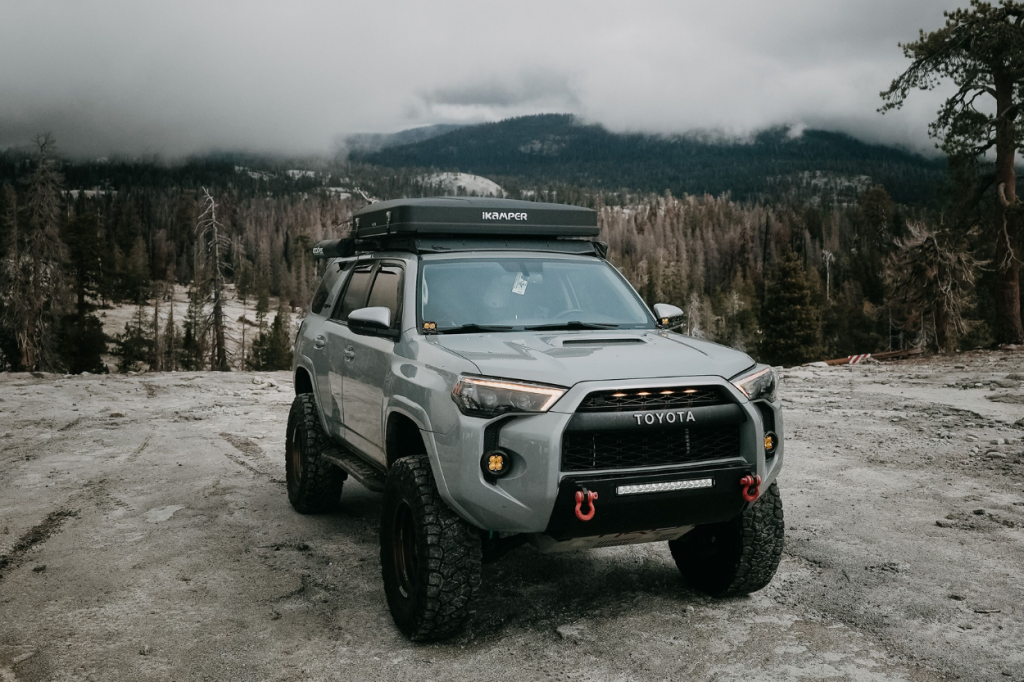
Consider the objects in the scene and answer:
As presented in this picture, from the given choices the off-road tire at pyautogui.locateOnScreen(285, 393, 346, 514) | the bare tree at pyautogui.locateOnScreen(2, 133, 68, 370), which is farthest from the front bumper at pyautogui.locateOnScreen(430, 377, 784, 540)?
the bare tree at pyautogui.locateOnScreen(2, 133, 68, 370)

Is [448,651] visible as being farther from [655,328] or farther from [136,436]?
[136,436]

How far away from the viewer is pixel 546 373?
4.15 meters

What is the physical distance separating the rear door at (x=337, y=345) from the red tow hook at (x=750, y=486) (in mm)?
3238

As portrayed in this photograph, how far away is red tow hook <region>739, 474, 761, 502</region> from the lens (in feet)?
14.1

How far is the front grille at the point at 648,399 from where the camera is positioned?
4113mm

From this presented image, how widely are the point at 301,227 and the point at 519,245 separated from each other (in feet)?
543

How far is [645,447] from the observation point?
4.21 meters

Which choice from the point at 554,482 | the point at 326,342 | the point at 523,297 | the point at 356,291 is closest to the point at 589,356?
the point at 554,482

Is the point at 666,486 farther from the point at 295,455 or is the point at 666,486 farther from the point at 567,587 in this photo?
the point at 295,455

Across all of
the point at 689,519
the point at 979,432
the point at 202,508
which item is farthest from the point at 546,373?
the point at 979,432

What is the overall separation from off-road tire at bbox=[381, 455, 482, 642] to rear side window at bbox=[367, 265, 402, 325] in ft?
4.37

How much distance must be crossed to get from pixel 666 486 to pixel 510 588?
5.60ft

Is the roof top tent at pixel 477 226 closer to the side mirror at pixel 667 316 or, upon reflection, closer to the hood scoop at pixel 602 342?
the side mirror at pixel 667 316

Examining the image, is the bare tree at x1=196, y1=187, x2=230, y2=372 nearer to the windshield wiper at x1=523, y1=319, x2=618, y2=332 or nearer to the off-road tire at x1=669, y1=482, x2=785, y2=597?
the windshield wiper at x1=523, y1=319, x2=618, y2=332
